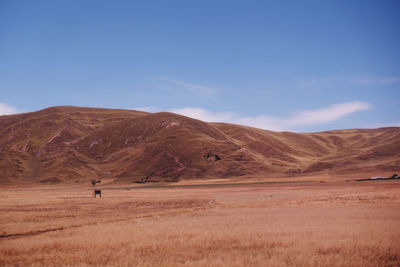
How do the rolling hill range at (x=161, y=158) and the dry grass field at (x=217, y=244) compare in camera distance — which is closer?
the dry grass field at (x=217, y=244)

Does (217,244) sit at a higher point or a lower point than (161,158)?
lower

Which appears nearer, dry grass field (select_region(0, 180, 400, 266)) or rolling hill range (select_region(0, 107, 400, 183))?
dry grass field (select_region(0, 180, 400, 266))

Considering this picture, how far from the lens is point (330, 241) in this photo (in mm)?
16391

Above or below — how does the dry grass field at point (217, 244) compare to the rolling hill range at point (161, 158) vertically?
below

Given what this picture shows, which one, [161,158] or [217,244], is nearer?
[217,244]

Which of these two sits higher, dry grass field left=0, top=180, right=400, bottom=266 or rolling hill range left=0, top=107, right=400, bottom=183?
rolling hill range left=0, top=107, right=400, bottom=183

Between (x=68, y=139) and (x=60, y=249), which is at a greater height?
(x=68, y=139)

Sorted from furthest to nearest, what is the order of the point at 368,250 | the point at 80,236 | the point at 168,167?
the point at 168,167, the point at 80,236, the point at 368,250

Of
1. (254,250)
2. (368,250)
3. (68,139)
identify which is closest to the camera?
(368,250)

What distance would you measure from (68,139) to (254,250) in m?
196

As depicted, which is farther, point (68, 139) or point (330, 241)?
point (68, 139)

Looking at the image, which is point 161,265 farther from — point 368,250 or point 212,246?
point 368,250

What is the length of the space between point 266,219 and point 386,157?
129245 mm

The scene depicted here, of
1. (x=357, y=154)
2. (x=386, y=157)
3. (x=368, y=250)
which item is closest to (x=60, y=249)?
(x=368, y=250)
